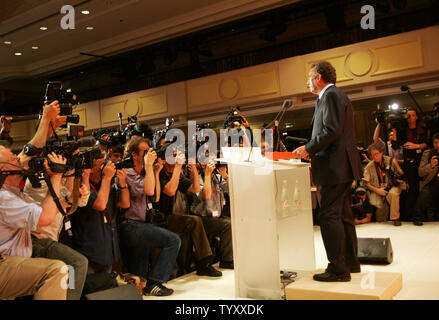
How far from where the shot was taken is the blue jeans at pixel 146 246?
3.20 meters

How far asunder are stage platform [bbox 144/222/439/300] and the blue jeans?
0.69ft

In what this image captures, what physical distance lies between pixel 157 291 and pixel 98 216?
2.39 feet

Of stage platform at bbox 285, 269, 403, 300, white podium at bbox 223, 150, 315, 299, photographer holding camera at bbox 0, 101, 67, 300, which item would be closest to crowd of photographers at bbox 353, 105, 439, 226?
white podium at bbox 223, 150, 315, 299

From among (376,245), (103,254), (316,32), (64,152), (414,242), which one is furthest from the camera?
(316,32)

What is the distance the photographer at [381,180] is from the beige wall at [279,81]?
1122 mm

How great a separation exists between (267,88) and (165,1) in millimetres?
2149

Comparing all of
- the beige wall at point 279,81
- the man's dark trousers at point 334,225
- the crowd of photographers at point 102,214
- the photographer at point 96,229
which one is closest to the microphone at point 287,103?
the man's dark trousers at point 334,225

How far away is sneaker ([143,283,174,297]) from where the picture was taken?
123 inches

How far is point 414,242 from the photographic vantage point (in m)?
4.36

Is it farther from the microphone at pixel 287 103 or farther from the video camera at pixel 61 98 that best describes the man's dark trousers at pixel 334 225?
the video camera at pixel 61 98

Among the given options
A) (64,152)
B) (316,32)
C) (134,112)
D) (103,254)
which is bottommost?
(103,254)
